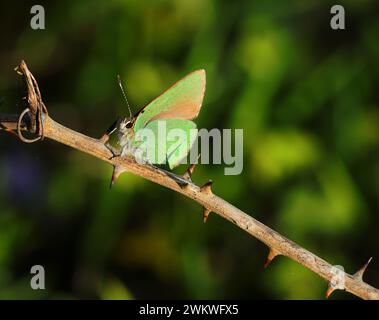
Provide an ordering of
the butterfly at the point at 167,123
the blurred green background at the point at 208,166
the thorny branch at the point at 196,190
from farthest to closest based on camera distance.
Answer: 1. the blurred green background at the point at 208,166
2. the butterfly at the point at 167,123
3. the thorny branch at the point at 196,190

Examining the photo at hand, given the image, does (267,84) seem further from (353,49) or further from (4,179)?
(4,179)

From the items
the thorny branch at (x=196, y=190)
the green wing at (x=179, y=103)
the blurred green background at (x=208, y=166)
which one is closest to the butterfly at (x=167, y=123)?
the green wing at (x=179, y=103)

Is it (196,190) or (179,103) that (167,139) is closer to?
(179,103)

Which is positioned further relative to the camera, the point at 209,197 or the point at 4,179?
the point at 4,179

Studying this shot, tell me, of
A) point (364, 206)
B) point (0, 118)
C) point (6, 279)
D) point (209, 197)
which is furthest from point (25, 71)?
point (364, 206)

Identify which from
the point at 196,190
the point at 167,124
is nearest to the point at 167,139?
the point at 167,124

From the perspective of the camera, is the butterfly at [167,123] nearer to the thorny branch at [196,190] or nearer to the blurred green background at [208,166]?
the thorny branch at [196,190]

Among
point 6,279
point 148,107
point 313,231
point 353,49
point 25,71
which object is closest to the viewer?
point 25,71
